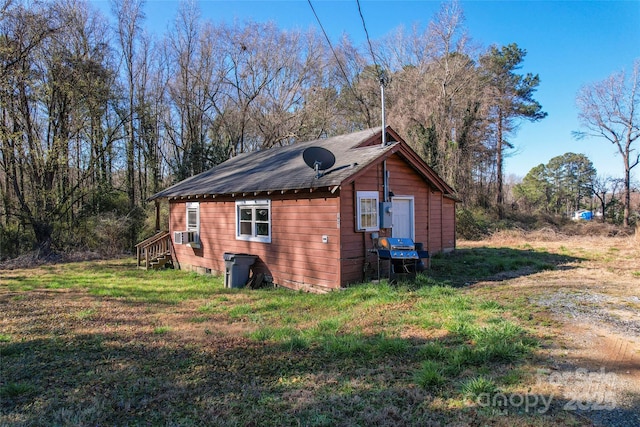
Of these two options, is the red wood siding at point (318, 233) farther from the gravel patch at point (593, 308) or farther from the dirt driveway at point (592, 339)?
the gravel patch at point (593, 308)

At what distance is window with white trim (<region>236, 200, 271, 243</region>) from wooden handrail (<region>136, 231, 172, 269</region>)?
185 inches

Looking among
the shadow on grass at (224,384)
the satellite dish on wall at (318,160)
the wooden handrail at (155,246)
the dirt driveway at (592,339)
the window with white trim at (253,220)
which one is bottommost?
the shadow on grass at (224,384)

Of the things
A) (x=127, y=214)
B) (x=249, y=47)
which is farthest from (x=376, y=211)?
(x=249, y=47)

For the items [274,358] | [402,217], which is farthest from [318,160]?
[274,358]

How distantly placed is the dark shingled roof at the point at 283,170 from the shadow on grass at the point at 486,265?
3.56 m

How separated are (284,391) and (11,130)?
17432 millimetres

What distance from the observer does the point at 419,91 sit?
22.7 meters

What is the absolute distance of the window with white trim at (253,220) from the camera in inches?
390

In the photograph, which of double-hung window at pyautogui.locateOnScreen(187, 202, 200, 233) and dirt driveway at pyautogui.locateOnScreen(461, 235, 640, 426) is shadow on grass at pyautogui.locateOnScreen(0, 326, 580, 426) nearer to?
dirt driveway at pyautogui.locateOnScreen(461, 235, 640, 426)

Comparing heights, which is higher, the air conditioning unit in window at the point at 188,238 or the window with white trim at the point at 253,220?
the window with white trim at the point at 253,220

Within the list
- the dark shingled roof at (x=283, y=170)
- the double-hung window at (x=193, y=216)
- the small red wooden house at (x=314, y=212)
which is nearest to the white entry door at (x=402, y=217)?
the small red wooden house at (x=314, y=212)

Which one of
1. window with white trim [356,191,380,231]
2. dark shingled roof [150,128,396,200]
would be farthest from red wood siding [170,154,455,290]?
dark shingled roof [150,128,396,200]

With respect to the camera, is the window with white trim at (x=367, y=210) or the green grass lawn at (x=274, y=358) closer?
the green grass lawn at (x=274, y=358)

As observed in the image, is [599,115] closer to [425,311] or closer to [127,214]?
[425,311]
